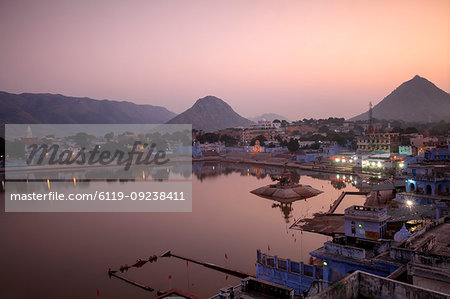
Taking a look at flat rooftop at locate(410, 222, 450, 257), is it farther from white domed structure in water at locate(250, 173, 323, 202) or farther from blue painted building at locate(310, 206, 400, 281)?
white domed structure in water at locate(250, 173, 323, 202)

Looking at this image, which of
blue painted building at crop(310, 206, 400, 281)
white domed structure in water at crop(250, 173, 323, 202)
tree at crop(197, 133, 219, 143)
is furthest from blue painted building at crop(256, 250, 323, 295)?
tree at crop(197, 133, 219, 143)

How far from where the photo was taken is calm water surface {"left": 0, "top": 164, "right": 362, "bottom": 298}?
447 inches

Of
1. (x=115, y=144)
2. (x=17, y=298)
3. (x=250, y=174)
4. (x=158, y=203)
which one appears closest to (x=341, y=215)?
(x=158, y=203)

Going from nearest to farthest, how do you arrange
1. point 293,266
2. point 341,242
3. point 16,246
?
1. point 341,242
2. point 293,266
3. point 16,246

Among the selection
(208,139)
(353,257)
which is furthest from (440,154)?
(208,139)

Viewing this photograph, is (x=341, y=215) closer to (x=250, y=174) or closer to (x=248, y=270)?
(x=248, y=270)

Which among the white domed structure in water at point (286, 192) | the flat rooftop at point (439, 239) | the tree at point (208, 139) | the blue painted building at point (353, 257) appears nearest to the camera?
the flat rooftop at point (439, 239)

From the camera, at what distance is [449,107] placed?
140 m

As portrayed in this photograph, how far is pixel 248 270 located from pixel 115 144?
63.6 meters

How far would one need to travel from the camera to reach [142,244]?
15180 mm

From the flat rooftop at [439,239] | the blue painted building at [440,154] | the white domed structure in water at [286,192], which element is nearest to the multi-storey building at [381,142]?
the blue painted building at [440,154]

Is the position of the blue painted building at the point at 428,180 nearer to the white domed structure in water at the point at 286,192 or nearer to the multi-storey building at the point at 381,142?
the white domed structure in water at the point at 286,192

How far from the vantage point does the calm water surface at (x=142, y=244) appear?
11.4m

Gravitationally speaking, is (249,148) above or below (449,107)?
below
